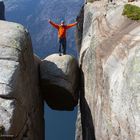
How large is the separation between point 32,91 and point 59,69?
4.20m

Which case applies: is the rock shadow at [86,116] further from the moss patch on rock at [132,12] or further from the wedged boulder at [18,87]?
the moss patch on rock at [132,12]

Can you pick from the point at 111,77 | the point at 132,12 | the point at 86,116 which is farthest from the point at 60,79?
the point at 111,77

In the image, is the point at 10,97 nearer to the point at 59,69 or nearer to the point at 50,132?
the point at 59,69

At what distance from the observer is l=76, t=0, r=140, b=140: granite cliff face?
22430 mm

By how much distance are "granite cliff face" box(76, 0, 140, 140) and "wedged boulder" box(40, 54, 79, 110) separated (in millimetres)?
703

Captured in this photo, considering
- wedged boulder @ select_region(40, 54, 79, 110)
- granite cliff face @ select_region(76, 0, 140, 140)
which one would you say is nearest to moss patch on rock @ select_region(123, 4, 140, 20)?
granite cliff face @ select_region(76, 0, 140, 140)

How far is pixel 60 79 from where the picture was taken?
35.8 meters

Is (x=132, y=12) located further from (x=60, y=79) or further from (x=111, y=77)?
(x=60, y=79)

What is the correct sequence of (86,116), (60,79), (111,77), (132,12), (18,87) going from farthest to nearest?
(60,79) → (86,116) → (132,12) → (18,87) → (111,77)

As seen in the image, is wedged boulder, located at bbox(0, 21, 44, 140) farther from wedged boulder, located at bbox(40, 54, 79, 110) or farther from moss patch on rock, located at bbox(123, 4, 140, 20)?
moss patch on rock, located at bbox(123, 4, 140, 20)

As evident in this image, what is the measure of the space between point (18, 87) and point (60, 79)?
8.24m

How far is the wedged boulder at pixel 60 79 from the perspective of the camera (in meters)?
35.8

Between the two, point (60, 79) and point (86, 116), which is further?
point (60, 79)

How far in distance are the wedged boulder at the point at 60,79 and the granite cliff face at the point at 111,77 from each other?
2.31 ft
